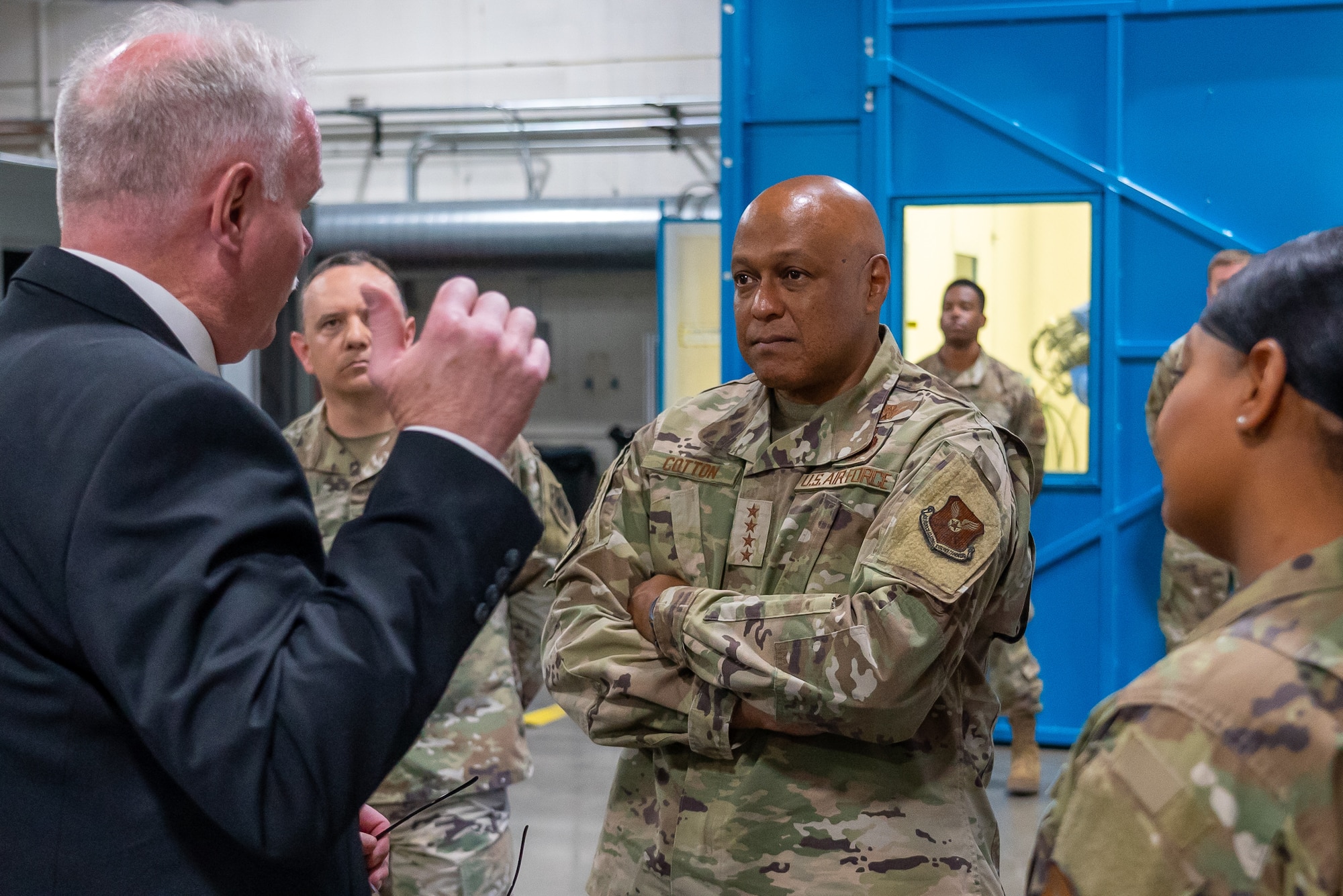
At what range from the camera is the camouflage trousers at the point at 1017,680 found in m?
4.89

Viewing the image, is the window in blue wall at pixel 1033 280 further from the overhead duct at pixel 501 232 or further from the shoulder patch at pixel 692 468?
the shoulder patch at pixel 692 468

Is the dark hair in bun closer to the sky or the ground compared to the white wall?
closer to the ground

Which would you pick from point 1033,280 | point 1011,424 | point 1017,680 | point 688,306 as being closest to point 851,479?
point 1017,680

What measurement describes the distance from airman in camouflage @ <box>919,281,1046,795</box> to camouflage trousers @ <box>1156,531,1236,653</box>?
1.84 ft

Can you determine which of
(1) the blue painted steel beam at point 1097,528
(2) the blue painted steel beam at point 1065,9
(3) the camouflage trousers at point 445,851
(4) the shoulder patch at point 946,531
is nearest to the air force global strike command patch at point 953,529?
(4) the shoulder patch at point 946,531

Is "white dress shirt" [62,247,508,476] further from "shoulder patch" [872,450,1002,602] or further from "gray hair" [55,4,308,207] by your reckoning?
"shoulder patch" [872,450,1002,602]

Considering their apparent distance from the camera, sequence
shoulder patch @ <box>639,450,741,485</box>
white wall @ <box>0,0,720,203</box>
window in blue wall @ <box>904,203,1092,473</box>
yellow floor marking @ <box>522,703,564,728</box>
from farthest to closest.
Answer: white wall @ <box>0,0,720,203</box> < yellow floor marking @ <box>522,703,564,728</box> < window in blue wall @ <box>904,203,1092,473</box> < shoulder patch @ <box>639,450,741,485</box>

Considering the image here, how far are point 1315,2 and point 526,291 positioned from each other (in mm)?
6964

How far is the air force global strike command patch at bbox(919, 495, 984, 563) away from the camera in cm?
174

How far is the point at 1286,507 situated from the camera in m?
0.99

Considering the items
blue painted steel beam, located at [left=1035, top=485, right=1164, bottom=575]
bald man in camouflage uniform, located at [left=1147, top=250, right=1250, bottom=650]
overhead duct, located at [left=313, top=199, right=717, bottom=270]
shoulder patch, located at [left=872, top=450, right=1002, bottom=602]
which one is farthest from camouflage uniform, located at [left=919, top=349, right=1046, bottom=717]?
overhead duct, located at [left=313, top=199, right=717, bottom=270]

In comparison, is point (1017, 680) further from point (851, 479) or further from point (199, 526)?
point (199, 526)

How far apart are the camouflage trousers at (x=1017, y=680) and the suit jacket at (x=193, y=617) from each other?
418 centimetres

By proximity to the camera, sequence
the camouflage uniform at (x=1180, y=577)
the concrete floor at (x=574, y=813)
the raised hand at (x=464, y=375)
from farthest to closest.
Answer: the camouflage uniform at (x=1180, y=577) → the concrete floor at (x=574, y=813) → the raised hand at (x=464, y=375)
